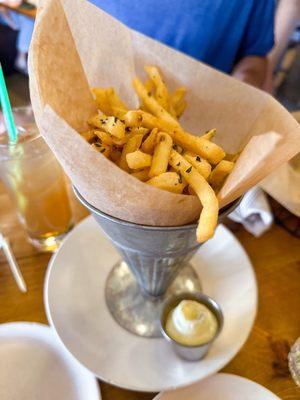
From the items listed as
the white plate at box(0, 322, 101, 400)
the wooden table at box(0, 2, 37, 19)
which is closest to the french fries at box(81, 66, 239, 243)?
the white plate at box(0, 322, 101, 400)

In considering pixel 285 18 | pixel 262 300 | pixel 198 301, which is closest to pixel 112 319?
pixel 198 301

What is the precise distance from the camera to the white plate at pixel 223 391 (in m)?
0.54

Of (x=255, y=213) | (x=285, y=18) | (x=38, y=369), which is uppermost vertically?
(x=285, y=18)

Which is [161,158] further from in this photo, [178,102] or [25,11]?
[25,11]

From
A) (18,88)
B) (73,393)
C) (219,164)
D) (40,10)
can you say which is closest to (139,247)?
(219,164)

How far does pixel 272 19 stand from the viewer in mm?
1333

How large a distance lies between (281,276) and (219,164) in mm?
400

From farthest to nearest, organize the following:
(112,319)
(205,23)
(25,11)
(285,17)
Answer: (25,11) < (285,17) < (205,23) < (112,319)

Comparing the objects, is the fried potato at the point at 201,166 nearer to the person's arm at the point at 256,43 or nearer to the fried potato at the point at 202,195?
the fried potato at the point at 202,195

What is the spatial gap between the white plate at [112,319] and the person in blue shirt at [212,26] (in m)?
0.83

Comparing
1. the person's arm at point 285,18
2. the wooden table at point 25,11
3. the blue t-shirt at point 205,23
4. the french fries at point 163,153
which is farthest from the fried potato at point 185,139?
the wooden table at point 25,11

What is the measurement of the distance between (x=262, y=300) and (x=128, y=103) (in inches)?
19.5

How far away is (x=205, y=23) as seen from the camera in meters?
1.27

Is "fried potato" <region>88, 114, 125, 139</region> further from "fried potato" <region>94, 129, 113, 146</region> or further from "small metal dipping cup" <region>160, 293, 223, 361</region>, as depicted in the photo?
"small metal dipping cup" <region>160, 293, 223, 361</region>
